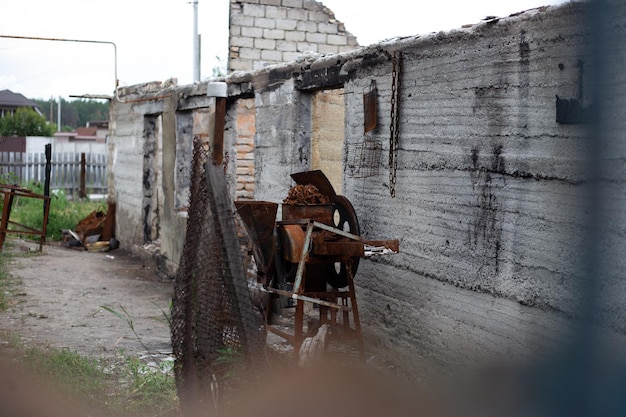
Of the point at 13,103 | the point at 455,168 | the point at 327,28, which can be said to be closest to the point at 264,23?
the point at 327,28

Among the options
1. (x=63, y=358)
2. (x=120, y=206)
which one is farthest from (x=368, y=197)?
(x=120, y=206)

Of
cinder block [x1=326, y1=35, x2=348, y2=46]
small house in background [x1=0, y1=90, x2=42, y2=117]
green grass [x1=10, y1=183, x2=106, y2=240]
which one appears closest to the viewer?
cinder block [x1=326, y1=35, x2=348, y2=46]

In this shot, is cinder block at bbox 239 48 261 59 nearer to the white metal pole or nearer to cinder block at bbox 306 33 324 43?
cinder block at bbox 306 33 324 43

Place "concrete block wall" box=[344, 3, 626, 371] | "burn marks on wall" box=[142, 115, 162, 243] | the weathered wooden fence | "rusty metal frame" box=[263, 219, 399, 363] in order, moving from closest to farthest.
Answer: "concrete block wall" box=[344, 3, 626, 371] < "rusty metal frame" box=[263, 219, 399, 363] < "burn marks on wall" box=[142, 115, 162, 243] < the weathered wooden fence

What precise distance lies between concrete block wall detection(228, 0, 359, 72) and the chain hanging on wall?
6667mm

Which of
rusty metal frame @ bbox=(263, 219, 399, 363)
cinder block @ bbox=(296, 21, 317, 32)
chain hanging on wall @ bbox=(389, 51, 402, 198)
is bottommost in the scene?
Answer: rusty metal frame @ bbox=(263, 219, 399, 363)

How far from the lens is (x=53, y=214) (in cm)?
1636

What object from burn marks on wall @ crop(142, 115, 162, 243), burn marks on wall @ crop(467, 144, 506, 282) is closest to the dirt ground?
burn marks on wall @ crop(142, 115, 162, 243)

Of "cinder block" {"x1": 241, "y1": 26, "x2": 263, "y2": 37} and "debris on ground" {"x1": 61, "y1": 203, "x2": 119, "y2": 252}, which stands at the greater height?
"cinder block" {"x1": 241, "y1": 26, "x2": 263, "y2": 37}

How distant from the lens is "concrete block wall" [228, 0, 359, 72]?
500 inches

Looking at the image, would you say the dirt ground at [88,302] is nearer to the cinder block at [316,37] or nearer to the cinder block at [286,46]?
the cinder block at [286,46]

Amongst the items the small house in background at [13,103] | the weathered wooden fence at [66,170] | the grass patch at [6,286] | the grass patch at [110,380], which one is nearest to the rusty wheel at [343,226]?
the grass patch at [110,380]

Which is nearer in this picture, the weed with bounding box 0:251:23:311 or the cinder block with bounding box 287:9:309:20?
the weed with bounding box 0:251:23:311

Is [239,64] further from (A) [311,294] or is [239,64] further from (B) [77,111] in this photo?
(B) [77,111]
